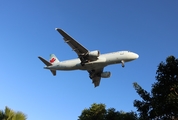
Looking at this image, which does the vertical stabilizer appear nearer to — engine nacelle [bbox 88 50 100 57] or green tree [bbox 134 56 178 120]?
engine nacelle [bbox 88 50 100 57]

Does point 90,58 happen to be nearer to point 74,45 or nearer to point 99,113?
point 74,45

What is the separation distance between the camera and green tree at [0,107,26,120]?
1872 centimetres

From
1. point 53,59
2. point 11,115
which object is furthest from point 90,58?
point 11,115

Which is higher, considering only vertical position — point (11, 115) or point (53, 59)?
point (53, 59)

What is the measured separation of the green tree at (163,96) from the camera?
1042 inches

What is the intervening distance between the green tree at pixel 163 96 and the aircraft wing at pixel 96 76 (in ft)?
37.9

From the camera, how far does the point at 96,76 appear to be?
139ft

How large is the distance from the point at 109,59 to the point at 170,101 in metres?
12.9

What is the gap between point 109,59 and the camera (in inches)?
1420

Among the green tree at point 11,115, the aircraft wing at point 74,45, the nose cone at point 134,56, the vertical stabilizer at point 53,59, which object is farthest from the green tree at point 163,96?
A: the vertical stabilizer at point 53,59

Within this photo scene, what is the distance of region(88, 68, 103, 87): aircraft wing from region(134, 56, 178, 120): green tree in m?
11.6

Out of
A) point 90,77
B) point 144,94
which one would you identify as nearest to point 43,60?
A: point 90,77

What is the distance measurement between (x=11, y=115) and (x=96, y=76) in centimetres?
2455

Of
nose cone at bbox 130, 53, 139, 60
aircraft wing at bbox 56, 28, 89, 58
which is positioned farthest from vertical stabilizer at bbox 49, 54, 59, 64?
nose cone at bbox 130, 53, 139, 60
